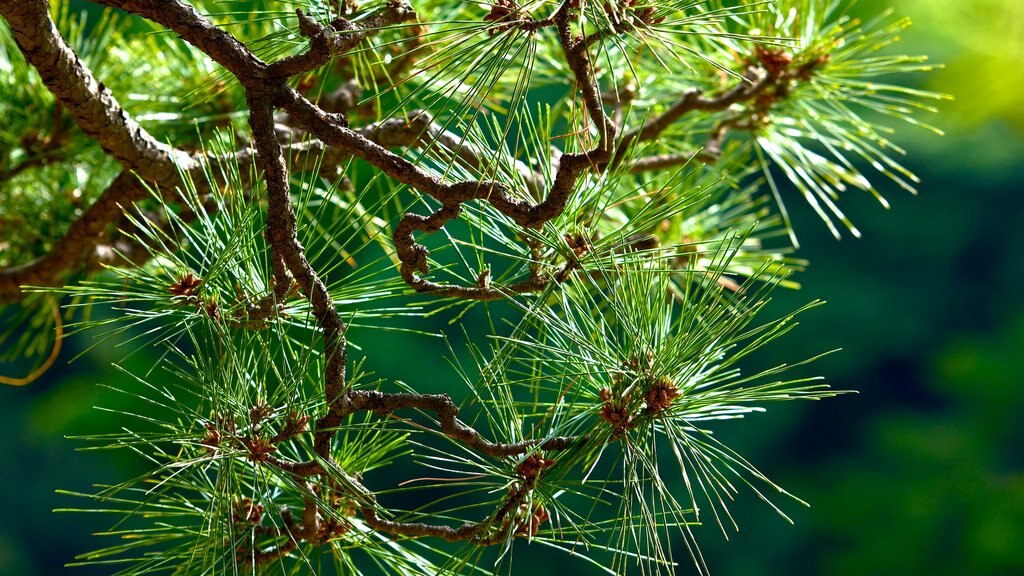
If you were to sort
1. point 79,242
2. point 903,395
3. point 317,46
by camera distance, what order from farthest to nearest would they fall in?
point 903,395, point 79,242, point 317,46

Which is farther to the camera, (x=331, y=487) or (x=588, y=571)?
(x=588, y=571)

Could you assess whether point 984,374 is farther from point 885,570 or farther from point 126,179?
point 126,179

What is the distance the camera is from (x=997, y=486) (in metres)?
2.21

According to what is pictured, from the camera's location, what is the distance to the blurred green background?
221cm

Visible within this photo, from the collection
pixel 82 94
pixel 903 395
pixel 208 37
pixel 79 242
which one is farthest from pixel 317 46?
pixel 903 395

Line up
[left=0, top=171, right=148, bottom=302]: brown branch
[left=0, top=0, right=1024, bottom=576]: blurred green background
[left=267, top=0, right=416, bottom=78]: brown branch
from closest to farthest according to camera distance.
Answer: [left=267, top=0, right=416, bottom=78]: brown branch
[left=0, top=171, right=148, bottom=302]: brown branch
[left=0, top=0, right=1024, bottom=576]: blurred green background

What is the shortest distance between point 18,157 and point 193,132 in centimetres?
16

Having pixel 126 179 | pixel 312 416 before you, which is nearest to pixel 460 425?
pixel 312 416

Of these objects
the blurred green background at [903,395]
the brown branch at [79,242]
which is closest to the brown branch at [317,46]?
the brown branch at [79,242]

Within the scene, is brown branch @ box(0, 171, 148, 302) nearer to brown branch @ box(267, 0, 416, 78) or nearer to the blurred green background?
brown branch @ box(267, 0, 416, 78)

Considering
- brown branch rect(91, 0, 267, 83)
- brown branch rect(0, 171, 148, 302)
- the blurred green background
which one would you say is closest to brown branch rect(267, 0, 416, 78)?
brown branch rect(91, 0, 267, 83)

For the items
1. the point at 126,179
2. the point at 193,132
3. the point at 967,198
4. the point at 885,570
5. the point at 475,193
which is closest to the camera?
the point at 475,193

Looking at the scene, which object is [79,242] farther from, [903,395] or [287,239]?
[903,395]

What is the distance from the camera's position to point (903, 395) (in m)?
2.39
